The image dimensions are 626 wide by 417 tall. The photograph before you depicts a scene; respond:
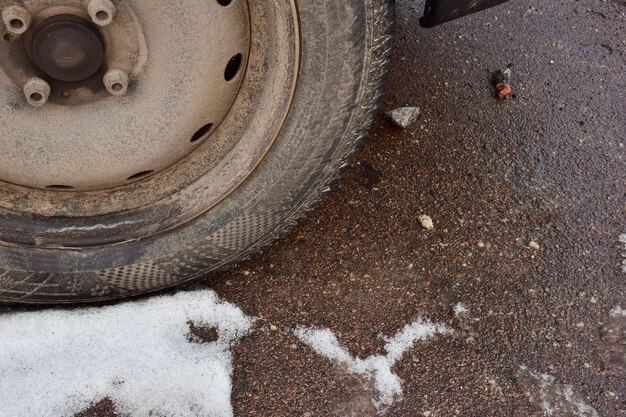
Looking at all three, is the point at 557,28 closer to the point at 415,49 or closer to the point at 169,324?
the point at 415,49

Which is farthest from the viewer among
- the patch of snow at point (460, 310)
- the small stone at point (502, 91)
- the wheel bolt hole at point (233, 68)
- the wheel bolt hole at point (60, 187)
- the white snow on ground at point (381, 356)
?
the small stone at point (502, 91)

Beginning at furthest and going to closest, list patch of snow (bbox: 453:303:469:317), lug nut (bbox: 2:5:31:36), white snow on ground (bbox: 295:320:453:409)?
patch of snow (bbox: 453:303:469:317) → white snow on ground (bbox: 295:320:453:409) → lug nut (bbox: 2:5:31:36)

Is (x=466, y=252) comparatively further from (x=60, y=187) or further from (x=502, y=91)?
(x=60, y=187)

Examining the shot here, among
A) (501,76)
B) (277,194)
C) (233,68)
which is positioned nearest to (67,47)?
(233,68)

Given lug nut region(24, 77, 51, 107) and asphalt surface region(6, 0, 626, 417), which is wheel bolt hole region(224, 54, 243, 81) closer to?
lug nut region(24, 77, 51, 107)

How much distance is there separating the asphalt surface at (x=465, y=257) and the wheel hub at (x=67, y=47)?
0.87m

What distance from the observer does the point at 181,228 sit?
1.88m

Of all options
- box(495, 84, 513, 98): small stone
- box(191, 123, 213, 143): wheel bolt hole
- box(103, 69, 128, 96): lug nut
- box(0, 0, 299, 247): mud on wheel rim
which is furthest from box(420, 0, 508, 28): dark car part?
box(495, 84, 513, 98): small stone

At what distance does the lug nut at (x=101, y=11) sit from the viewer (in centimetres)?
148

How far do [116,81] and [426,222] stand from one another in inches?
50.1

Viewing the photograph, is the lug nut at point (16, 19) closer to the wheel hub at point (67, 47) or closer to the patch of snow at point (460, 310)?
the wheel hub at point (67, 47)

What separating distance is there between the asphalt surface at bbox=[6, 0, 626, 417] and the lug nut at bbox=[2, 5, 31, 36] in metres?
1.01

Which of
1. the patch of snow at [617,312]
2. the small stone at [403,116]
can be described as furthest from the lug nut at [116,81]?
the patch of snow at [617,312]

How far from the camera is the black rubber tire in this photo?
5.40ft
